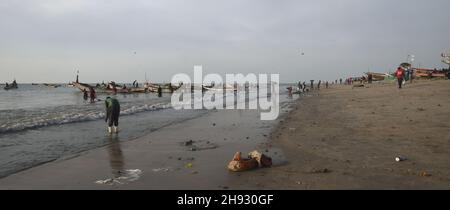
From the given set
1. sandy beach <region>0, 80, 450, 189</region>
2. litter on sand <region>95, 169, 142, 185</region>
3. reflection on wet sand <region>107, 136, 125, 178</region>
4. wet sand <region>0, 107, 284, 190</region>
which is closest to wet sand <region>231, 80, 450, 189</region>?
sandy beach <region>0, 80, 450, 189</region>

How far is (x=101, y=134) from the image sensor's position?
50.8 ft

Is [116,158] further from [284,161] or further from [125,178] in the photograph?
[284,161]

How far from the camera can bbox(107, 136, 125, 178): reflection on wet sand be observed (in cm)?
822

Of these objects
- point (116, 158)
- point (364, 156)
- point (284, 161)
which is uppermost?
point (364, 156)

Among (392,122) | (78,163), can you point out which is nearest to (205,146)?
(78,163)

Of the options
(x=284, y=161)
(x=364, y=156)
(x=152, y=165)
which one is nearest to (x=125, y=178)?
(x=152, y=165)

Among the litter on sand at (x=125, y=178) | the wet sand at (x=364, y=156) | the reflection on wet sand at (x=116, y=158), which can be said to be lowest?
the reflection on wet sand at (x=116, y=158)

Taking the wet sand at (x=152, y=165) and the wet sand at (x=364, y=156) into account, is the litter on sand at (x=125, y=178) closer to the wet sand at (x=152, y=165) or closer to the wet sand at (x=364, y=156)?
the wet sand at (x=152, y=165)

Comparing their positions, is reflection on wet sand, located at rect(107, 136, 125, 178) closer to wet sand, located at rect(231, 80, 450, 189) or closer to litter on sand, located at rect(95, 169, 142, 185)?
litter on sand, located at rect(95, 169, 142, 185)

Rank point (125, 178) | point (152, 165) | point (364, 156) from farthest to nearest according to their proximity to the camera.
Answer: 1. point (152, 165)
2. point (364, 156)
3. point (125, 178)

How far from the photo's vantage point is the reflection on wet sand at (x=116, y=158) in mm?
8219

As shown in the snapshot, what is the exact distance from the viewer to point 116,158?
988 cm

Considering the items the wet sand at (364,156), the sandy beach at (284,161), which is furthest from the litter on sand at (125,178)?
the wet sand at (364,156)
